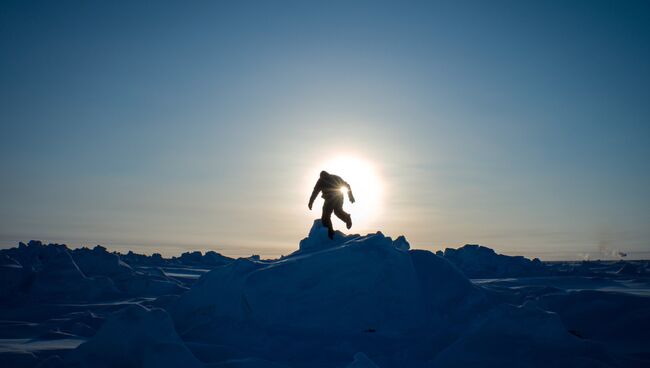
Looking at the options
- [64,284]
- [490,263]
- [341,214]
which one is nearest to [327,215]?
[341,214]

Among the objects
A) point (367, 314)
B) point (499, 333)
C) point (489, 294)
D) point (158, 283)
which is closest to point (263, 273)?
point (367, 314)

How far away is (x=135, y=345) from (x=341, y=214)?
663 centimetres

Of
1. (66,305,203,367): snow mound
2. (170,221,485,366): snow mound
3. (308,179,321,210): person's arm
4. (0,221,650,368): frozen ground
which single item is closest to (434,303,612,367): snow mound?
(0,221,650,368): frozen ground

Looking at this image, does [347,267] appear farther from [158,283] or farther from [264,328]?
[158,283]

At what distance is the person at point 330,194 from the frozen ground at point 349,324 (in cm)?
60

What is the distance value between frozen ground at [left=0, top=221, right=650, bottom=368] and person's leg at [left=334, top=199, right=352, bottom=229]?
654 mm

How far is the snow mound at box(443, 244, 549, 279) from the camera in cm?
2906

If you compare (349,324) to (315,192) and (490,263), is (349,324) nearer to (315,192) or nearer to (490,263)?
(315,192)

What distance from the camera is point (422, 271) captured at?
9.16m

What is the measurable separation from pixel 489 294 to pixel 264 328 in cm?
520

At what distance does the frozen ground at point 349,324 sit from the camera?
561cm

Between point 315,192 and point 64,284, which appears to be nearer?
point 315,192

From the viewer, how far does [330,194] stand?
11.1 m

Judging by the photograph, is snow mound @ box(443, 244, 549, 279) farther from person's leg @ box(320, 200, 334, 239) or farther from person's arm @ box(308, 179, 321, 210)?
person's arm @ box(308, 179, 321, 210)
